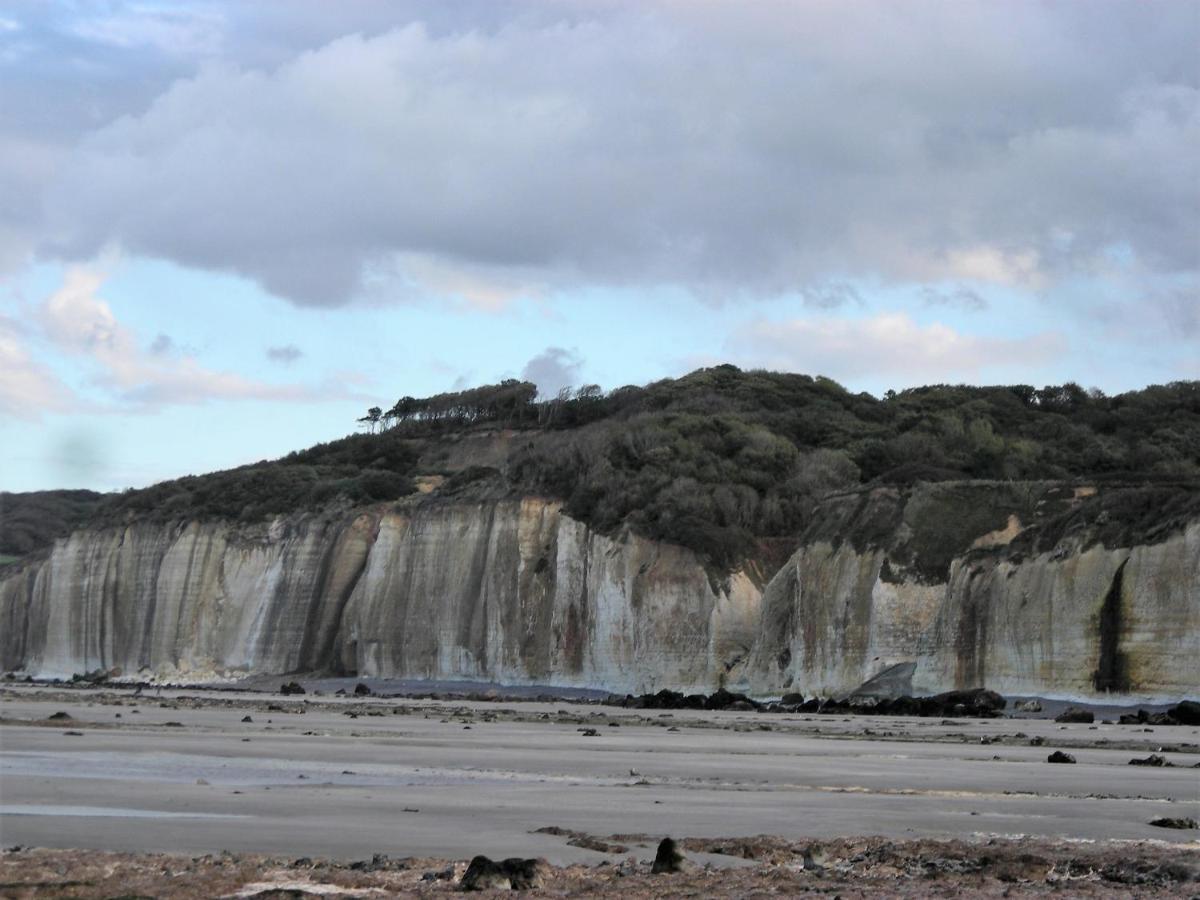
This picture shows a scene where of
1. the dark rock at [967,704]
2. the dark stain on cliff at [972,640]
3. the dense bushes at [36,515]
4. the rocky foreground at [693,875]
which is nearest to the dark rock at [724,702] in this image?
the dark stain on cliff at [972,640]

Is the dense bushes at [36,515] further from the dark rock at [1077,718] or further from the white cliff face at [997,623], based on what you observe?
the dark rock at [1077,718]

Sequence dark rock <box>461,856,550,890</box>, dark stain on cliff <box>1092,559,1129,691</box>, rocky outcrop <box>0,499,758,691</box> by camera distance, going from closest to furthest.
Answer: dark rock <box>461,856,550,890</box>
dark stain on cliff <box>1092,559,1129,691</box>
rocky outcrop <box>0,499,758,691</box>

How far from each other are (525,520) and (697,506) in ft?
23.8

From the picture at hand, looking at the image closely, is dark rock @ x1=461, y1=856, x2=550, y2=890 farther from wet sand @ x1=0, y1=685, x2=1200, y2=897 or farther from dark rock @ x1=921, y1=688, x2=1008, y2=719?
dark rock @ x1=921, y1=688, x2=1008, y2=719

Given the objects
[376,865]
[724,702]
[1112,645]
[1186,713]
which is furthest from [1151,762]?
[724,702]

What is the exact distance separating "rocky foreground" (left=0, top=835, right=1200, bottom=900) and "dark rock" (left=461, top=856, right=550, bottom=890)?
0.03 metres

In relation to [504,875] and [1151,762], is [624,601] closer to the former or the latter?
[1151,762]

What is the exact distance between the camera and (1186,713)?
1064 inches

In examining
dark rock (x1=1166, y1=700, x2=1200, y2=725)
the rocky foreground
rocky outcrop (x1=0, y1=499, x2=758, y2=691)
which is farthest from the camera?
rocky outcrop (x1=0, y1=499, x2=758, y2=691)

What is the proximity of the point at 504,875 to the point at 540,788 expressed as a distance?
5.36m

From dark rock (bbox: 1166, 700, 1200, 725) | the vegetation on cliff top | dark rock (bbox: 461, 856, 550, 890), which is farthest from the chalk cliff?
dark rock (bbox: 461, 856, 550, 890)

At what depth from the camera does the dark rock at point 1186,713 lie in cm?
2671

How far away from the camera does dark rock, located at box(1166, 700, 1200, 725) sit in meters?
26.7

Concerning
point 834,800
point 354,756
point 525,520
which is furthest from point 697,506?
point 834,800
